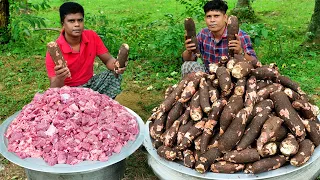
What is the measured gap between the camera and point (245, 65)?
282 centimetres

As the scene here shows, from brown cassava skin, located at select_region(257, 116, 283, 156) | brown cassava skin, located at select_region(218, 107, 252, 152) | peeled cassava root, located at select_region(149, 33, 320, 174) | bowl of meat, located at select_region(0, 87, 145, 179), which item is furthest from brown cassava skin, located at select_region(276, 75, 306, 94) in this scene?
bowl of meat, located at select_region(0, 87, 145, 179)

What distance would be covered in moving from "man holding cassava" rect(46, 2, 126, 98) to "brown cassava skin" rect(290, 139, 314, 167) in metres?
1.87

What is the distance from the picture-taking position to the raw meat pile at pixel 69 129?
2.78 m

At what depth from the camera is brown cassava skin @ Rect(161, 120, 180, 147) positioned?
277 centimetres

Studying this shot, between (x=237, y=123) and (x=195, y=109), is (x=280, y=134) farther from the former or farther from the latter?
(x=195, y=109)

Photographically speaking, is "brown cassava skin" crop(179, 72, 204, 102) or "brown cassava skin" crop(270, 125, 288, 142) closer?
"brown cassava skin" crop(270, 125, 288, 142)

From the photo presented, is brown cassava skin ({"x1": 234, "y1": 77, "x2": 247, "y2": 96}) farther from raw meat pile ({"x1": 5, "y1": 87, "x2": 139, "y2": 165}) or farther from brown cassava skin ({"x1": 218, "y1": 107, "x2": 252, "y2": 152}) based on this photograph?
raw meat pile ({"x1": 5, "y1": 87, "x2": 139, "y2": 165})

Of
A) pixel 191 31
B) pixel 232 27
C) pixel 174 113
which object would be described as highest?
pixel 232 27

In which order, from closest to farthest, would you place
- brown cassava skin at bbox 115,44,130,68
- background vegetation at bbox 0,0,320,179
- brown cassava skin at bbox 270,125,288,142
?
1. brown cassava skin at bbox 270,125,288,142
2. brown cassava skin at bbox 115,44,130,68
3. background vegetation at bbox 0,0,320,179

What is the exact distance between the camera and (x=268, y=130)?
2527mm

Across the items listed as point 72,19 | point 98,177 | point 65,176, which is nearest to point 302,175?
point 98,177

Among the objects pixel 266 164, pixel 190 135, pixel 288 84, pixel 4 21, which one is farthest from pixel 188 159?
pixel 4 21

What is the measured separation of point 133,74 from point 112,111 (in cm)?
252

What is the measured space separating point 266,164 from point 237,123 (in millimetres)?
328
